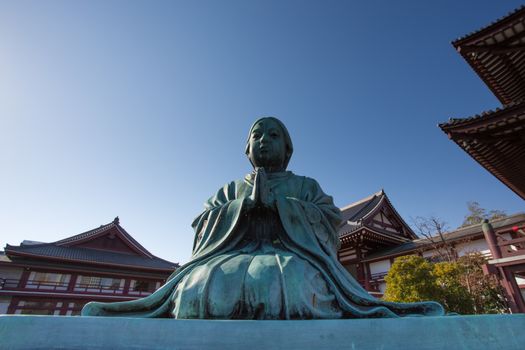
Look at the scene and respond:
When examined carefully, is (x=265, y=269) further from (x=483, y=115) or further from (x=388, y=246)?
(x=388, y=246)

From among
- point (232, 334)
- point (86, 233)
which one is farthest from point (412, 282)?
point (86, 233)

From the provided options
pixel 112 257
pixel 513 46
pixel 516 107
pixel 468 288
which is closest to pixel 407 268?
pixel 468 288

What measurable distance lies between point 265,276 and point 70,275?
68.3ft

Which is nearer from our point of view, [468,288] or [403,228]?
[468,288]

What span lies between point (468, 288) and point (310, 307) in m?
10.8

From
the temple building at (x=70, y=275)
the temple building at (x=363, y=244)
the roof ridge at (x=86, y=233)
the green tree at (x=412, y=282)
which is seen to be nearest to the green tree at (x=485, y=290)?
the green tree at (x=412, y=282)

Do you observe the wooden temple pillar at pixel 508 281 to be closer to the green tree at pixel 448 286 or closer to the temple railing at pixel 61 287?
the green tree at pixel 448 286

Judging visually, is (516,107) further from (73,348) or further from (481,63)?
(73,348)

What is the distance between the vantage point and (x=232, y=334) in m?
1.14

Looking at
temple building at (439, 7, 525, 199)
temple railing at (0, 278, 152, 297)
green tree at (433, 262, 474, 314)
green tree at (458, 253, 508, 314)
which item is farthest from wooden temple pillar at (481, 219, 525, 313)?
temple railing at (0, 278, 152, 297)

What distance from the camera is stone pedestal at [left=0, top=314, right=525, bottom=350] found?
44.4 inches

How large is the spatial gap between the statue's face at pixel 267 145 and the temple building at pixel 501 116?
4850 millimetres

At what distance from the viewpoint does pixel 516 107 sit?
5.11 m

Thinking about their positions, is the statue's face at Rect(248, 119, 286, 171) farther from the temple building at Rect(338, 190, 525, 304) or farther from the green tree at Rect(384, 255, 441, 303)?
the temple building at Rect(338, 190, 525, 304)
